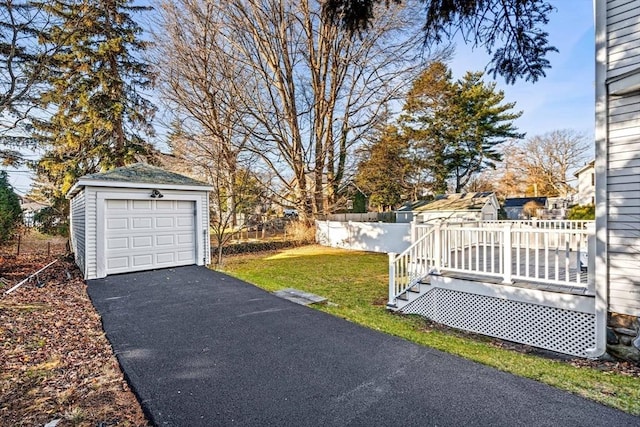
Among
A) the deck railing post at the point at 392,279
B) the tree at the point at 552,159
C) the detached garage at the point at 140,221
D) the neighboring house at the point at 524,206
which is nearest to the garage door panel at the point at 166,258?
the detached garage at the point at 140,221

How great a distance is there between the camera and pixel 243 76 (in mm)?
14508

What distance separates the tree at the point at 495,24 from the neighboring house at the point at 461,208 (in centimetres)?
1193

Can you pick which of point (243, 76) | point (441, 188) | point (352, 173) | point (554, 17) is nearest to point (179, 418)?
point (554, 17)

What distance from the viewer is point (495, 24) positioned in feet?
15.5

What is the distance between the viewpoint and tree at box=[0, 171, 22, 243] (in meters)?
10.3

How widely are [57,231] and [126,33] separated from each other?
31.2 feet

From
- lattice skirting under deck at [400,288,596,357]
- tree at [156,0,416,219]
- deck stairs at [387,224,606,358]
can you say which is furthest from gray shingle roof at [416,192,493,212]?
lattice skirting under deck at [400,288,596,357]

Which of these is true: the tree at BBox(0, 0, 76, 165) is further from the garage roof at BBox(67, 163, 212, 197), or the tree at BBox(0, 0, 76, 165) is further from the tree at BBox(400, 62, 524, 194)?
the tree at BBox(400, 62, 524, 194)

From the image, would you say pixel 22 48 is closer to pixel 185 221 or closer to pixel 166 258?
pixel 185 221

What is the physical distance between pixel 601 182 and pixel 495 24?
8.71 ft

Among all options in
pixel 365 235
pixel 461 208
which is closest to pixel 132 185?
pixel 365 235

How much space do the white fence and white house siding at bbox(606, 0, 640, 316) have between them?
943cm

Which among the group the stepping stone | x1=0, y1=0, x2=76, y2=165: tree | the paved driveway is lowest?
the stepping stone

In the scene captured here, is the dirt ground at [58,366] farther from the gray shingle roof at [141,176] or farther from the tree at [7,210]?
the tree at [7,210]
